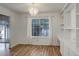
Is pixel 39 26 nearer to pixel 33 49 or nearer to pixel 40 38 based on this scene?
pixel 40 38

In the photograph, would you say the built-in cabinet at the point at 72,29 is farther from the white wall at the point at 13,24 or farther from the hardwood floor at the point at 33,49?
the white wall at the point at 13,24

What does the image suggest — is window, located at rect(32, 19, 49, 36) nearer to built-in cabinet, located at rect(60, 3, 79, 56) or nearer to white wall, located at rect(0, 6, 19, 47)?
white wall, located at rect(0, 6, 19, 47)

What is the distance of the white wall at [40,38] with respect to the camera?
2854mm

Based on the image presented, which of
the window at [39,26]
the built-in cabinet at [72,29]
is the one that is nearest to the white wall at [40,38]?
the window at [39,26]

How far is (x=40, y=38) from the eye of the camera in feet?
9.55

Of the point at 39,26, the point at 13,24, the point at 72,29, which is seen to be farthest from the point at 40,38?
the point at 72,29

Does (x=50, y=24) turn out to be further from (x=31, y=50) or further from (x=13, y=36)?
(x=13, y=36)

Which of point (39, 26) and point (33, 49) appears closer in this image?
point (39, 26)

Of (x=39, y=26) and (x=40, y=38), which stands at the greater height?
(x=39, y=26)

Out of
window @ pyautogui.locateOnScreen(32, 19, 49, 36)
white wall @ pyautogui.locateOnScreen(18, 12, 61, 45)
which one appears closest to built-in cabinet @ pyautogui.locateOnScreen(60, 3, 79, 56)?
white wall @ pyautogui.locateOnScreen(18, 12, 61, 45)

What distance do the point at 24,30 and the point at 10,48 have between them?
734 mm

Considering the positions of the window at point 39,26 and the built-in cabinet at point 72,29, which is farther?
the window at point 39,26

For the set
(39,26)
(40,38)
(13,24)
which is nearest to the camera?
(39,26)

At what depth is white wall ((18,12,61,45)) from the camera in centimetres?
285
